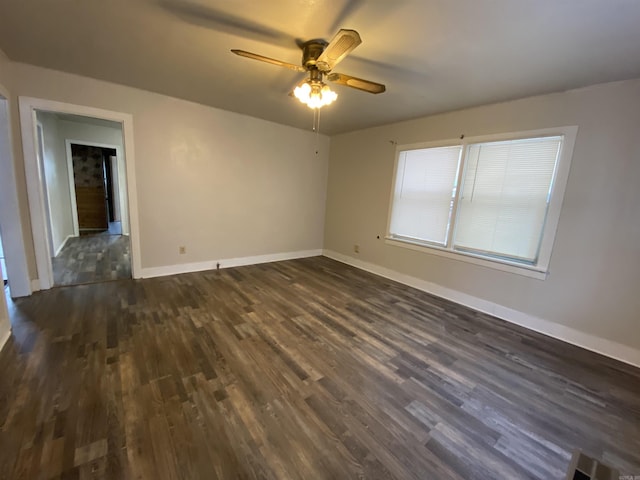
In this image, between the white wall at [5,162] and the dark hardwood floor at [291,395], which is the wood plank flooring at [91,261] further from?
the white wall at [5,162]

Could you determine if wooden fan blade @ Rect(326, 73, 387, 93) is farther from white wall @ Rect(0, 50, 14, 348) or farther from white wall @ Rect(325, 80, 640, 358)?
white wall @ Rect(0, 50, 14, 348)

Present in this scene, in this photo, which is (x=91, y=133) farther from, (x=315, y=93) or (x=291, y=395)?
(x=291, y=395)

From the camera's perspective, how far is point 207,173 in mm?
4051

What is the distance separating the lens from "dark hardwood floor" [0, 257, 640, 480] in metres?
1.36

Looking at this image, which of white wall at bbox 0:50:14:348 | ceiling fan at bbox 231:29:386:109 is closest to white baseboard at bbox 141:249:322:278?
white wall at bbox 0:50:14:348

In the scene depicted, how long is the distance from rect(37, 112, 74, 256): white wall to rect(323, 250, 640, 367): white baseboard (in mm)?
5676

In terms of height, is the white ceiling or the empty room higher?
the white ceiling

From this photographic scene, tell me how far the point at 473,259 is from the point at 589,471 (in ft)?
9.02

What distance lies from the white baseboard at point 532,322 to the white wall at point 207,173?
2222mm

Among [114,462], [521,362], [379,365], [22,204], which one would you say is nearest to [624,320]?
[521,362]

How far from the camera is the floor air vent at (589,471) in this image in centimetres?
85

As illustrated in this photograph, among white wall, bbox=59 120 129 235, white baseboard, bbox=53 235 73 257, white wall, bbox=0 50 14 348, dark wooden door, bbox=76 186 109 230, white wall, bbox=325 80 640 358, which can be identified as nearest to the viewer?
white wall, bbox=325 80 640 358

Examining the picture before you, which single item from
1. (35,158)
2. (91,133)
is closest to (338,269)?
(35,158)

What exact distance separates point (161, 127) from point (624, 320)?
5.50 metres
